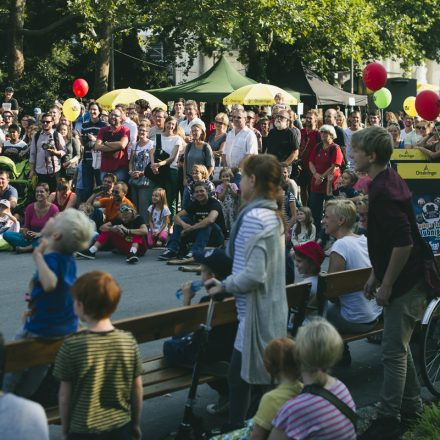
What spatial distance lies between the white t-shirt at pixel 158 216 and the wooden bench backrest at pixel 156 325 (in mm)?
8359

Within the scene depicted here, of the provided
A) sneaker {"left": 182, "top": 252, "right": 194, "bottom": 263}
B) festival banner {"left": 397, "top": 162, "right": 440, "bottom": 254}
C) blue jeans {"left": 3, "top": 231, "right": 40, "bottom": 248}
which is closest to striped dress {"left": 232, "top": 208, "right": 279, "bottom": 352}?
festival banner {"left": 397, "top": 162, "right": 440, "bottom": 254}

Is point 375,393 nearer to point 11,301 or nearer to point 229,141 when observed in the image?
point 11,301

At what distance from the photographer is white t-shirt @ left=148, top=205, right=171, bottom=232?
1520 centimetres

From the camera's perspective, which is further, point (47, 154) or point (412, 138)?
point (412, 138)

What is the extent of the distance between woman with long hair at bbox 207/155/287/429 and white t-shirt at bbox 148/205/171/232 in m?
9.40

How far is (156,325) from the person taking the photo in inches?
237

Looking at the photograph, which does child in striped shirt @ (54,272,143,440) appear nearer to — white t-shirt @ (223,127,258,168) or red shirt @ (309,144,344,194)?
red shirt @ (309,144,344,194)

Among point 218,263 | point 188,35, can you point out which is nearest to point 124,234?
point 218,263

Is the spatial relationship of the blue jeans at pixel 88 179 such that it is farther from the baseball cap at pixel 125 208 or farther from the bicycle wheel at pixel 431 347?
the bicycle wheel at pixel 431 347

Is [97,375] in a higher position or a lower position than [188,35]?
lower

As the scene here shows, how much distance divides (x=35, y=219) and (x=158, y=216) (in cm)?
171

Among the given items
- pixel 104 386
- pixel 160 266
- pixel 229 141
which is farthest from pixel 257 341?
pixel 229 141

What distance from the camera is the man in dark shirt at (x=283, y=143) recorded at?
15.8 metres

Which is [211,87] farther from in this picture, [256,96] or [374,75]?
[374,75]
